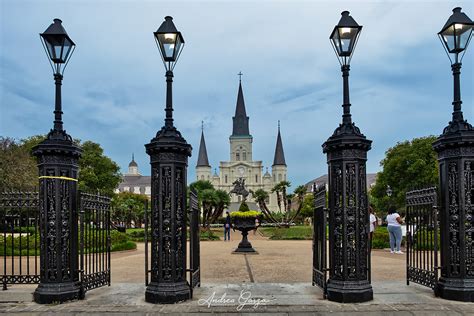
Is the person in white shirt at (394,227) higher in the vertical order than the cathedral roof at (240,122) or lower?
lower

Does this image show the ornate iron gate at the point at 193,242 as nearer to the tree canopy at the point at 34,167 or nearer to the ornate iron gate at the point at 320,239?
the ornate iron gate at the point at 320,239

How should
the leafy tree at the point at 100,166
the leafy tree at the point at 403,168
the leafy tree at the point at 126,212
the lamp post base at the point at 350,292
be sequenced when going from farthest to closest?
the leafy tree at the point at 100,166, the leafy tree at the point at 126,212, the leafy tree at the point at 403,168, the lamp post base at the point at 350,292

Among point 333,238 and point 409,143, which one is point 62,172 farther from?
point 409,143

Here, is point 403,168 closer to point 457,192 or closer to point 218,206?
point 218,206

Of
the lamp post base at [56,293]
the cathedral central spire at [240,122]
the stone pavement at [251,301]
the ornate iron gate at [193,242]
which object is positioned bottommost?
Answer: the stone pavement at [251,301]

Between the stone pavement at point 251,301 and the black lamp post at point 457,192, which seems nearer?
the stone pavement at point 251,301

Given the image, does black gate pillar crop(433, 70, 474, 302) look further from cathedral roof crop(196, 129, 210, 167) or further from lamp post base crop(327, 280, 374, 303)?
cathedral roof crop(196, 129, 210, 167)

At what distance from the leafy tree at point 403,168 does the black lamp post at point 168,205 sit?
133ft

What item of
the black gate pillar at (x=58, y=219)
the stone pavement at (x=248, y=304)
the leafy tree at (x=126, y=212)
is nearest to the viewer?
the stone pavement at (x=248, y=304)

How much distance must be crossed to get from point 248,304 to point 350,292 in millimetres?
1705

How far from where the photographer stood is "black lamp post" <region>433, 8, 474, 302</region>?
25.8 ft

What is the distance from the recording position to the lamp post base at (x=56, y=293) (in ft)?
25.7

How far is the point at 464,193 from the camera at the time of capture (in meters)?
7.97

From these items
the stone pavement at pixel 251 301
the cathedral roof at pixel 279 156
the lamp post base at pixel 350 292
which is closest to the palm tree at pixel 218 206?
the stone pavement at pixel 251 301
